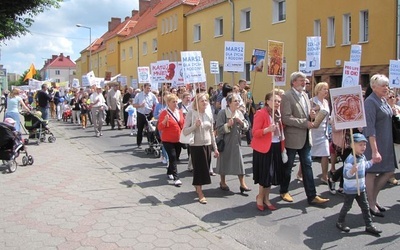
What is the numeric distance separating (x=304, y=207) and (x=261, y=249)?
74.2 inches

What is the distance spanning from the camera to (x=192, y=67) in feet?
27.0

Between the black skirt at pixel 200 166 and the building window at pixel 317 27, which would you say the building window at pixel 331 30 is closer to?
the building window at pixel 317 27

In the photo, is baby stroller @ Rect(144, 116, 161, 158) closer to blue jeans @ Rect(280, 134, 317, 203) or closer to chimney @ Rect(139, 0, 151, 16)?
blue jeans @ Rect(280, 134, 317, 203)

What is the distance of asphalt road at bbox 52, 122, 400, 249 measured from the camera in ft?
17.1

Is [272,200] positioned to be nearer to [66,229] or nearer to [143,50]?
[66,229]

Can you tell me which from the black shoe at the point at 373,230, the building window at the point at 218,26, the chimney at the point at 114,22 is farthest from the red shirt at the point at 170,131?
the chimney at the point at 114,22

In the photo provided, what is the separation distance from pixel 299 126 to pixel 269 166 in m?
0.74

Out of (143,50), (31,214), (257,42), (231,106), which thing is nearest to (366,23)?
(257,42)

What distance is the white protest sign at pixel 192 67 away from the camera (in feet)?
26.7

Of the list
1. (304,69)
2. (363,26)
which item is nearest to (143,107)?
(304,69)

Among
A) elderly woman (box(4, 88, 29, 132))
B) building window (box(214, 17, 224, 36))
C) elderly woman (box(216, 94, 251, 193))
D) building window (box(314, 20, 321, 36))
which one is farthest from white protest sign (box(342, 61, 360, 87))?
building window (box(214, 17, 224, 36))

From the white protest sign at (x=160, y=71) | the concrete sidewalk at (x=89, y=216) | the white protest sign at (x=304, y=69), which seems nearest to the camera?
the concrete sidewalk at (x=89, y=216)

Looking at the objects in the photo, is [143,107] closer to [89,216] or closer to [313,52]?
[313,52]

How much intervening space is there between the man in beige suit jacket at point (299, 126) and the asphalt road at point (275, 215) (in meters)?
0.49
